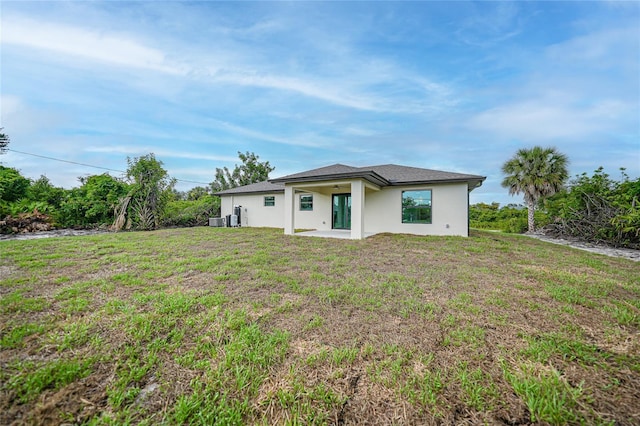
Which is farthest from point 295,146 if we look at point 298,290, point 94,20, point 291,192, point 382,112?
point 298,290

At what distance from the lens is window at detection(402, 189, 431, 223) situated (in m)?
10.9

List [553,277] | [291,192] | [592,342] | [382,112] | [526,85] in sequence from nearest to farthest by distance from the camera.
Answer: [592,342] < [553,277] < [526,85] < [291,192] < [382,112]

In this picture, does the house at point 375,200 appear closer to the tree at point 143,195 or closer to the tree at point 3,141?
the tree at point 143,195

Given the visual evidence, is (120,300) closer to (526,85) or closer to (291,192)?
(291,192)

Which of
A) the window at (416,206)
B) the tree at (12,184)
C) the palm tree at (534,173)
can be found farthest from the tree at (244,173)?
the palm tree at (534,173)

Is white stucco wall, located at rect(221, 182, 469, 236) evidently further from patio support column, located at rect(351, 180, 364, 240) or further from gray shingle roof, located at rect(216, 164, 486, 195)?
patio support column, located at rect(351, 180, 364, 240)

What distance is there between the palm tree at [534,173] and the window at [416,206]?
8635mm

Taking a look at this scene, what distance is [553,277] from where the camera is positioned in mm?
4699

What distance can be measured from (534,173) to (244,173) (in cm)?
2889

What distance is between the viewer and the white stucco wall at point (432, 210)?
33.6ft

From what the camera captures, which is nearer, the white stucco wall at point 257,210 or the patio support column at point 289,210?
the patio support column at point 289,210

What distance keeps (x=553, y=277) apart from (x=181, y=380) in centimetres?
656

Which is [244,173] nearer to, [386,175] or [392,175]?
[386,175]

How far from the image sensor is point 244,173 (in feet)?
101
